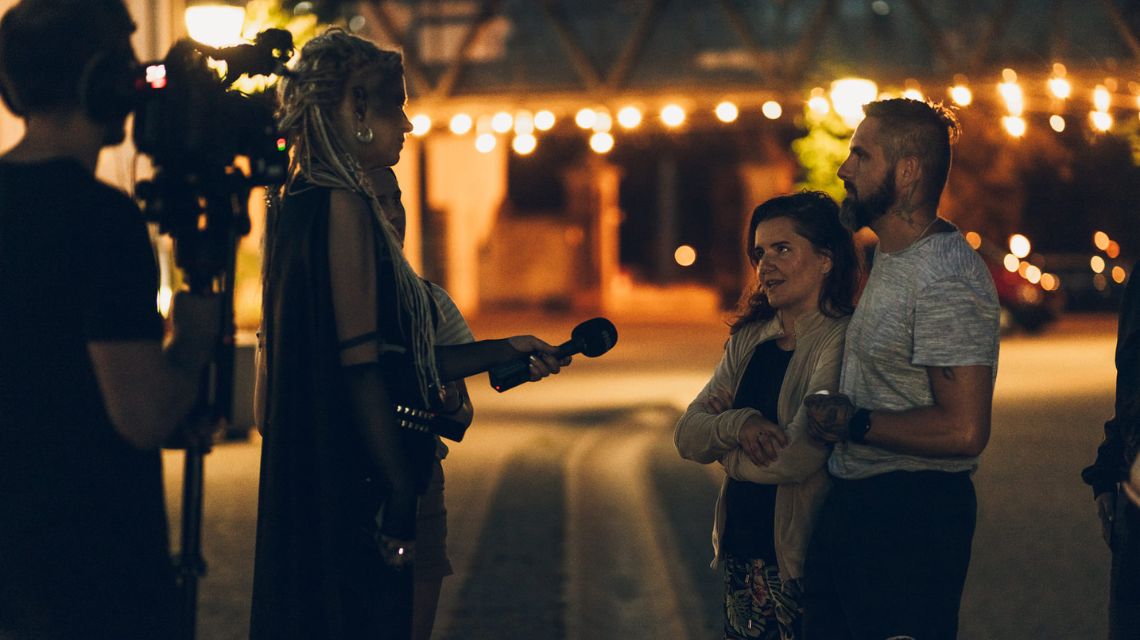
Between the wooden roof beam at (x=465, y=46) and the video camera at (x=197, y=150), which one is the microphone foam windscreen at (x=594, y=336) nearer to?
the video camera at (x=197, y=150)

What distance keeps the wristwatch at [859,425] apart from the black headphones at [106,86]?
5.66ft

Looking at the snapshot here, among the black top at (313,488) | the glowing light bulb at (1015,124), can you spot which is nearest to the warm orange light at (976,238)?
the glowing light bulb at (1015,124)

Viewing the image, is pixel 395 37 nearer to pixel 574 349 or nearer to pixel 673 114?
pixel 673 114

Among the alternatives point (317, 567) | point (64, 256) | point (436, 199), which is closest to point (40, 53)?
point (64, 256)

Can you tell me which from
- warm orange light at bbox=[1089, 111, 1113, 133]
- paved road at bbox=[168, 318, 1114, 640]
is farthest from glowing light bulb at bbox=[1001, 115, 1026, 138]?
paved road at bbox=[168, 318, 1114, 640]

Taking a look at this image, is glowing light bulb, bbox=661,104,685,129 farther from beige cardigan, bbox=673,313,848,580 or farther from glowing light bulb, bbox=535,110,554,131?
beige cardigan, bbox=673,313,848,580

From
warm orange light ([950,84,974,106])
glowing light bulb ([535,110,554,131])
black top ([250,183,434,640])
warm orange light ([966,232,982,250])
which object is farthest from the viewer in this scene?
warm orange light ([966,232,982,250])

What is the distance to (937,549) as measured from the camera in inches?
141

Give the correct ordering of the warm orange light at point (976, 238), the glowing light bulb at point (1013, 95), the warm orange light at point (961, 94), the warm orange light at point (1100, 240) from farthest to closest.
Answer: the warm orange light at point (1100, 240), the warm orange light at point (976, 238), the warm orange light at point (961, 94), the glowing light bulb at point (1013, 95)

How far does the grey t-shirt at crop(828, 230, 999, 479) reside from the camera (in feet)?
11.5

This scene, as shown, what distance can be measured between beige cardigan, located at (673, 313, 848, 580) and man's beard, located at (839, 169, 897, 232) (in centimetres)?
36

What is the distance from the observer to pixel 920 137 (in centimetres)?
365

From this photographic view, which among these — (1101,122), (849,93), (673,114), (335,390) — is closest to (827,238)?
(335,390)

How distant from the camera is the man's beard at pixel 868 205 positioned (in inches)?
143
